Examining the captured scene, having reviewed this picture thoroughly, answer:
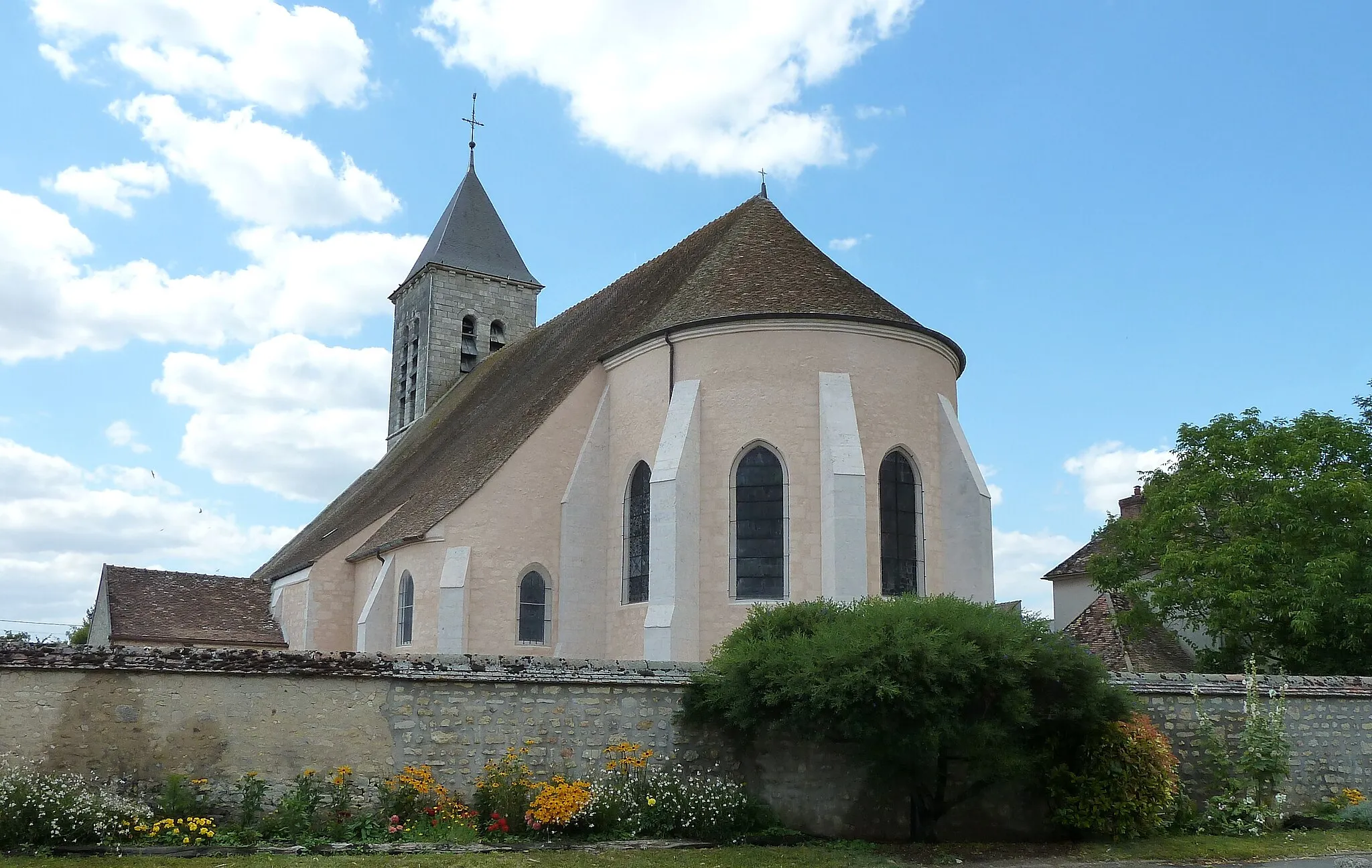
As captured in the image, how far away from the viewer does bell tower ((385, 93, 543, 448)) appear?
123 ft

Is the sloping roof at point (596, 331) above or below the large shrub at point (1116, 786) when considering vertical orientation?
above

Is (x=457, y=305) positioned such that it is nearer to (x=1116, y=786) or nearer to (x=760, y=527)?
(x=760, y=527)

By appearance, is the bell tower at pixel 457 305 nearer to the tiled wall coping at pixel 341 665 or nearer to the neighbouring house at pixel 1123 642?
the neighbouring house at pixel 1123 642

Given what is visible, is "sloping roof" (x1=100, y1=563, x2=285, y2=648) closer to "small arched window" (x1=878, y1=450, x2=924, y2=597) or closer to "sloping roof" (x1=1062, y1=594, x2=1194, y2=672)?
"small arched window" (x1=878, y1=450, x2=924, y2=597)

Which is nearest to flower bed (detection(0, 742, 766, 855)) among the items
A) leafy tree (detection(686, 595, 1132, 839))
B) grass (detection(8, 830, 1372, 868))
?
grass (detection(8, 830, 1372, 868))

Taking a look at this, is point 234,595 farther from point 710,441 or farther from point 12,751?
point 12,751

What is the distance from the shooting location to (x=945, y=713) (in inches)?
455

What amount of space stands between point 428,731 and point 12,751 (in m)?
3.69

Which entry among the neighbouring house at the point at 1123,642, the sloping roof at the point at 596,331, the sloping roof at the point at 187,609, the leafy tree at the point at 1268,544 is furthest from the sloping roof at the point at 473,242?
the leafy tree at the point at 1268,544

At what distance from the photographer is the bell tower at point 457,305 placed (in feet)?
123

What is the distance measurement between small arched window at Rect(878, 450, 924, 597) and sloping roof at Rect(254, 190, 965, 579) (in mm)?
2474

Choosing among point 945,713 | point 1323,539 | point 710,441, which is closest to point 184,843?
point 945,713

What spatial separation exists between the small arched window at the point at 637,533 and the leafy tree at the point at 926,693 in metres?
6.76

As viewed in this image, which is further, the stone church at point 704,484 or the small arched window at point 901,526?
the small arched window at point 901,526
